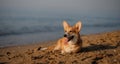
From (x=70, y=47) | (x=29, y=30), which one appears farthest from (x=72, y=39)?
(x=29, y=30)

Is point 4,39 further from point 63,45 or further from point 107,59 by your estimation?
point 107,59

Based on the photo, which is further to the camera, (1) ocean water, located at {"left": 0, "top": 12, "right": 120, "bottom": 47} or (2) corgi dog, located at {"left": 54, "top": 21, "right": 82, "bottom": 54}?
(1) ocean water, located at {"left": 0, "top": 12, "right": 120, "bottom": 47}

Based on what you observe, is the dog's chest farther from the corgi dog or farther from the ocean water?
the ocean water

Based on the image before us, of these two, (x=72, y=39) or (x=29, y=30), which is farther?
(x=29, y=30)

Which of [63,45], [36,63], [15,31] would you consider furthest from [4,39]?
[36,63]

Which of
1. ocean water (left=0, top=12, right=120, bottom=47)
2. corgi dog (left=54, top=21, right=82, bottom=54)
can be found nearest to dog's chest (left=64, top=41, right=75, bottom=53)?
corgi dog (left=54, top=21, right=82, bottom=54)

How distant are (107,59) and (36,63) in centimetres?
217

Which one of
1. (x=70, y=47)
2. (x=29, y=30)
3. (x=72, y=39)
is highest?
(x=72, y=39)

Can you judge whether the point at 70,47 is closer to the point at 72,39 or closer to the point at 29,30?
the point at 72,39

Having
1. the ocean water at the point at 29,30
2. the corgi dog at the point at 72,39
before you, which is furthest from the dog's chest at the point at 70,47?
the ocean water at the point at 29,30

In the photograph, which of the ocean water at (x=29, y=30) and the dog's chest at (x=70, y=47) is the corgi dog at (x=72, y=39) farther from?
the ocean water at (x=29, y=30)

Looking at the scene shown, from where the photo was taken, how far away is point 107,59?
23.0 feet

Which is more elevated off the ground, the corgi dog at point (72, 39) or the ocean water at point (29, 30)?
the corgi dog at point (72, 39)

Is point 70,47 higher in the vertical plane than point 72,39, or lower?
lower
